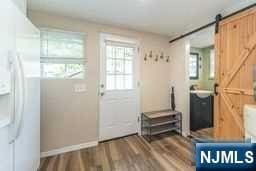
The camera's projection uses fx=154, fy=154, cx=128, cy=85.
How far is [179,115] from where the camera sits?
3.51 metres

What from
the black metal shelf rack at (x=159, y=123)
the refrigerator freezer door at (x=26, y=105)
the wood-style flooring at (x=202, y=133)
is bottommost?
the wood-style flooring at (x=202, y=133)

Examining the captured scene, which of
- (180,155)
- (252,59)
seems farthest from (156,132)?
(252,59)

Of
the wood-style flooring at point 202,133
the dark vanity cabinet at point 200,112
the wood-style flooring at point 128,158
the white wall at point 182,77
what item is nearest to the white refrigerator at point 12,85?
the wood-style flooring at point 128,158

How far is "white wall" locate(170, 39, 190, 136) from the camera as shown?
3309 millimetres

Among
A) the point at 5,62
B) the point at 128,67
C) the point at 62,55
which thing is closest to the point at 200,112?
the point at 128,67

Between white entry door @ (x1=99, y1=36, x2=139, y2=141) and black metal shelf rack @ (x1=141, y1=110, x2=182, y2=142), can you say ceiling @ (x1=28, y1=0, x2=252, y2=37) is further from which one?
black metal shelf rack @ (x1=141, y1=110, x2=182, y2=142)

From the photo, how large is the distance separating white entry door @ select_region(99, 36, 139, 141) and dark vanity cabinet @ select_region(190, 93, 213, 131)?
130 cm

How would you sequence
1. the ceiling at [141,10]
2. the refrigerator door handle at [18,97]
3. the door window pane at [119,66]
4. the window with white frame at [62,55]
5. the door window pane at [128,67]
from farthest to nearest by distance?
the door window pane at [128,67] < the door window pane at [119,66] < the window with white frame at [62,55] < the ceiling at [141,10] < the refrigerator door handle at [18,97]

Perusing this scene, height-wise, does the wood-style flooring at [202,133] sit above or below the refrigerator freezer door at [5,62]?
below

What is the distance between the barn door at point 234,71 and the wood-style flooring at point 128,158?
0.74 metres

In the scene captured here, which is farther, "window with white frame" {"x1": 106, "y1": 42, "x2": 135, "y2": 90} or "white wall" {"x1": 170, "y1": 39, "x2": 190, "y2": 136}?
"white wall" {"x1": 170, "y1": 39, "x2": 190, "y2": 136}

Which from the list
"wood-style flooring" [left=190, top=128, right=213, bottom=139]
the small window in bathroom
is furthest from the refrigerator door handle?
the small window in bathroom

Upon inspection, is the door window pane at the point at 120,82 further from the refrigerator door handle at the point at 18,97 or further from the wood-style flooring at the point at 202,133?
the refrigerator door handle at the point at 18,97

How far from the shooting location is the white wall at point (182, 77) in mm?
3309
